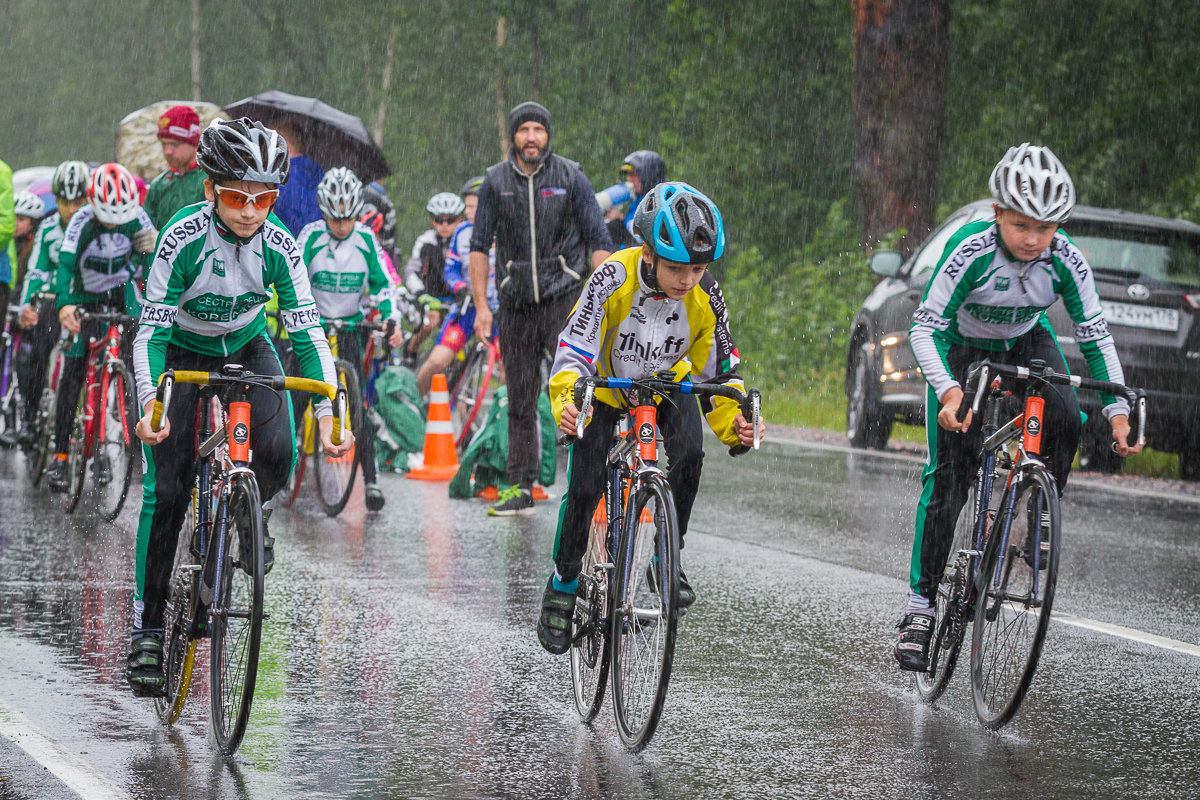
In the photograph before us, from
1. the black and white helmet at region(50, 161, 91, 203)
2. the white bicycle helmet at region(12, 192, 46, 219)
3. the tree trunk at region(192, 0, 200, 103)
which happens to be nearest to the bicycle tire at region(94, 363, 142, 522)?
the black and white helmet at region(50, 161, 91, 203)

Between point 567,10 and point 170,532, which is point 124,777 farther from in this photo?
point 567,10

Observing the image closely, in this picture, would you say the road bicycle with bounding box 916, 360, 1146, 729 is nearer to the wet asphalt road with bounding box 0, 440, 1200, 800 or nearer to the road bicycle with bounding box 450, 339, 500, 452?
the wet asphalt road with bounding box 0, 440, 1200, 800

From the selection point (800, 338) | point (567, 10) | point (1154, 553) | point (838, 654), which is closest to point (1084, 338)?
point (838, 654)

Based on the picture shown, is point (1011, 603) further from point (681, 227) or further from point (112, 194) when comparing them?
point (112, 194)

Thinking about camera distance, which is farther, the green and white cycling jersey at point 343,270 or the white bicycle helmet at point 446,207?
the white bicycle helmet at point 446,207

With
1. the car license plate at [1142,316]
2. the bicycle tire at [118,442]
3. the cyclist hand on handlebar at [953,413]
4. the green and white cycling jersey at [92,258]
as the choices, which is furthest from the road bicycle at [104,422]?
the car license plate at [1142,316]

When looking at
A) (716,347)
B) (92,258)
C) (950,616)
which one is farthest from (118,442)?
(950,616)

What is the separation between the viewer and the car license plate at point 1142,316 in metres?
13.5

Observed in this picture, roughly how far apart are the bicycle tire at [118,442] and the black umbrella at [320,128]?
5.96 meters

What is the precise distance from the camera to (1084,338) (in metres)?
6.91

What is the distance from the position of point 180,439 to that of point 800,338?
1756cm

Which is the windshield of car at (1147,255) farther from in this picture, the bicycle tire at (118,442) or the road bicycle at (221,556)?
the road bicycle at (221,556)

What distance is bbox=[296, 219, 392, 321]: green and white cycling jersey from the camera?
11.9 m

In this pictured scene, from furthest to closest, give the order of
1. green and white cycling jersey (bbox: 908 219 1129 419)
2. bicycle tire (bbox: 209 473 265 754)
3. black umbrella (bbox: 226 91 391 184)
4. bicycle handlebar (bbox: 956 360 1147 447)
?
black umbrella (bbox: 226 91 391 184) < green and white cycling jersey (bbox: 908 219 1129 419) < bicycle handlebar (bbox: 956 360 1147 447) < bicycle tire (bbox: 209 473 265 754)
